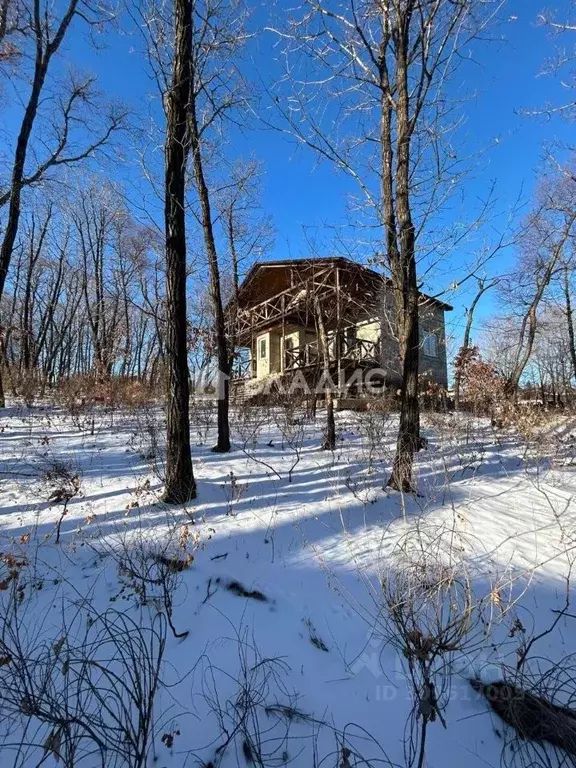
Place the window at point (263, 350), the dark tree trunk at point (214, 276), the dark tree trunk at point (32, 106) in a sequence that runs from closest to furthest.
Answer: the dark tree trunk at point (214, 276) → the dark tree trunk at point (32, 106) → the window at point (263, 350)

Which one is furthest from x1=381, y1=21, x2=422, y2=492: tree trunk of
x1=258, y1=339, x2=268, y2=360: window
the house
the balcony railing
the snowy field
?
the balcony railing

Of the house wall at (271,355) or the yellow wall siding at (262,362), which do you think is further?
the yellow wall siding at (262,362)

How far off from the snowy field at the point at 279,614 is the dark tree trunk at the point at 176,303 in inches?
21.3

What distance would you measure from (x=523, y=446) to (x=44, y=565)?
7726mm

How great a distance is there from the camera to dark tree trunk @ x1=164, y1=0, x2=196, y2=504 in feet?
14.9

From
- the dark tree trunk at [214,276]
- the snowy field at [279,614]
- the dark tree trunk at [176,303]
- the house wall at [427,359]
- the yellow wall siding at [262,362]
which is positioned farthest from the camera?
the yellow wall siding at [262,362]

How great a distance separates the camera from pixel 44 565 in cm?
324

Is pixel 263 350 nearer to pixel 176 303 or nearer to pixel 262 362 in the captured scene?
pixel 262 362

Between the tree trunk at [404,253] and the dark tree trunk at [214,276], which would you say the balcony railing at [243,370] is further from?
the tree trunk at [404,253]

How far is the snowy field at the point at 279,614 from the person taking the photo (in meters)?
1.76

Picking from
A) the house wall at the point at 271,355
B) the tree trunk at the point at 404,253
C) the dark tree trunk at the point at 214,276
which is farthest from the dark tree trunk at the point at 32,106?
the house wall at the point at 271,355

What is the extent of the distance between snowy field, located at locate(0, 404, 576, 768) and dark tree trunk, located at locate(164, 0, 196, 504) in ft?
1.77

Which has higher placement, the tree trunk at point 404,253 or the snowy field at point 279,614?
the tree trunk at point 404,253

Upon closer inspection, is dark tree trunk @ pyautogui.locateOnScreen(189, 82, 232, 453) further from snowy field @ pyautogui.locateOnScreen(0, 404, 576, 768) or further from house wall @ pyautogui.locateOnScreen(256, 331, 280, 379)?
house wall @ pyautogui.locateOnScreen(256, 331, 280, 379)
